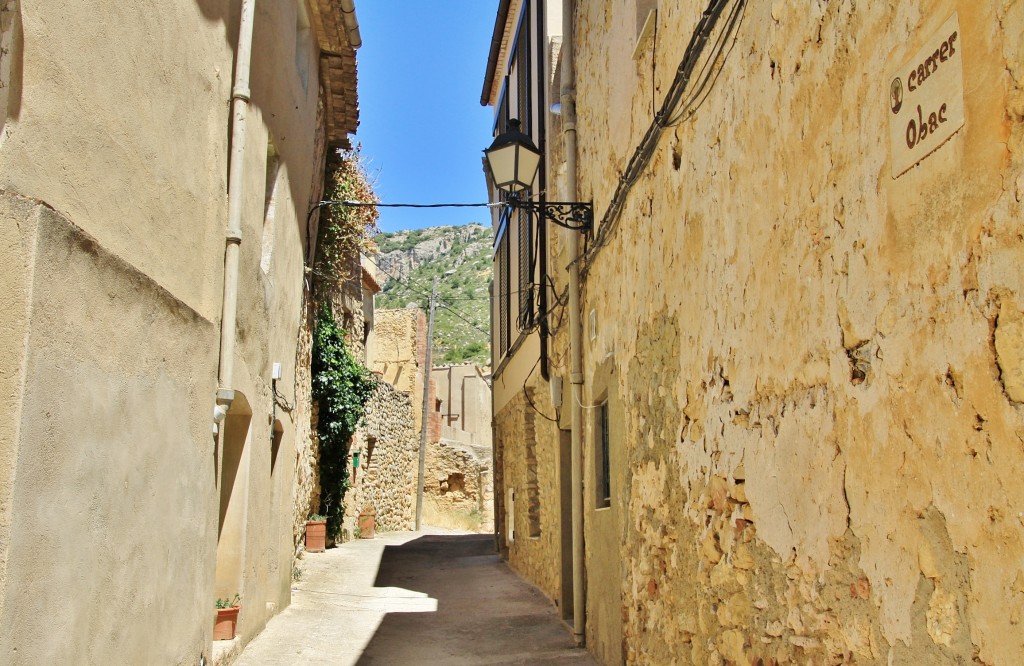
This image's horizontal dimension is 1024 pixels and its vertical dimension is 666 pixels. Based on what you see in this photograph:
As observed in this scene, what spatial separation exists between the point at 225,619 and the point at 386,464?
600 inches

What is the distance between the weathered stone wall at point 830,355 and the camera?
2.22 metres

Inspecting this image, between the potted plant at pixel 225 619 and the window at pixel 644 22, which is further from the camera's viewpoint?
the potted plant at pixel 225 619

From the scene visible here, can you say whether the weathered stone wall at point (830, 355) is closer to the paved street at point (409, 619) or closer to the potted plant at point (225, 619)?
the paved street at point (409, 619)

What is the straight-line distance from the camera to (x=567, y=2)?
8.78m

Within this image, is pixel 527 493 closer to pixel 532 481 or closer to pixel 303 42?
pixel 532 481

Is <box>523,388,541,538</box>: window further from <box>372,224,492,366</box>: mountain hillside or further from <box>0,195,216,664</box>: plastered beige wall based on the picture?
<box>372,224,492,366</box>: mountain hillside

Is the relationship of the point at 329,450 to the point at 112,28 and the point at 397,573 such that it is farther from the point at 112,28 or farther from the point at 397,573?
the point at 112,28

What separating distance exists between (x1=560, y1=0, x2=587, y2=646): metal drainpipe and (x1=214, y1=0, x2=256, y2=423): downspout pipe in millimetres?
3192

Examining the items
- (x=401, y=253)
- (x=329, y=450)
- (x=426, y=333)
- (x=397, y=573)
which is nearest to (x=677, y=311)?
(x=397, y=573)

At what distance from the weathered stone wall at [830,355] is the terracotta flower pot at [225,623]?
10.0ft

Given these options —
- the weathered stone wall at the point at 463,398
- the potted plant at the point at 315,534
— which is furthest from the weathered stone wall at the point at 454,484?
the potted plant at the point at 315,534

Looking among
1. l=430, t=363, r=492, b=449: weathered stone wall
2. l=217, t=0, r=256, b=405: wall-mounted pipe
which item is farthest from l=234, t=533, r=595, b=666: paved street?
l=430, t=363, r=492, b=449: weathered stone wall

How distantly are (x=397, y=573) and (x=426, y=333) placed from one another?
1625cm

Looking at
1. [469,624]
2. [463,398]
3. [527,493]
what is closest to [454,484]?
[463,398]
